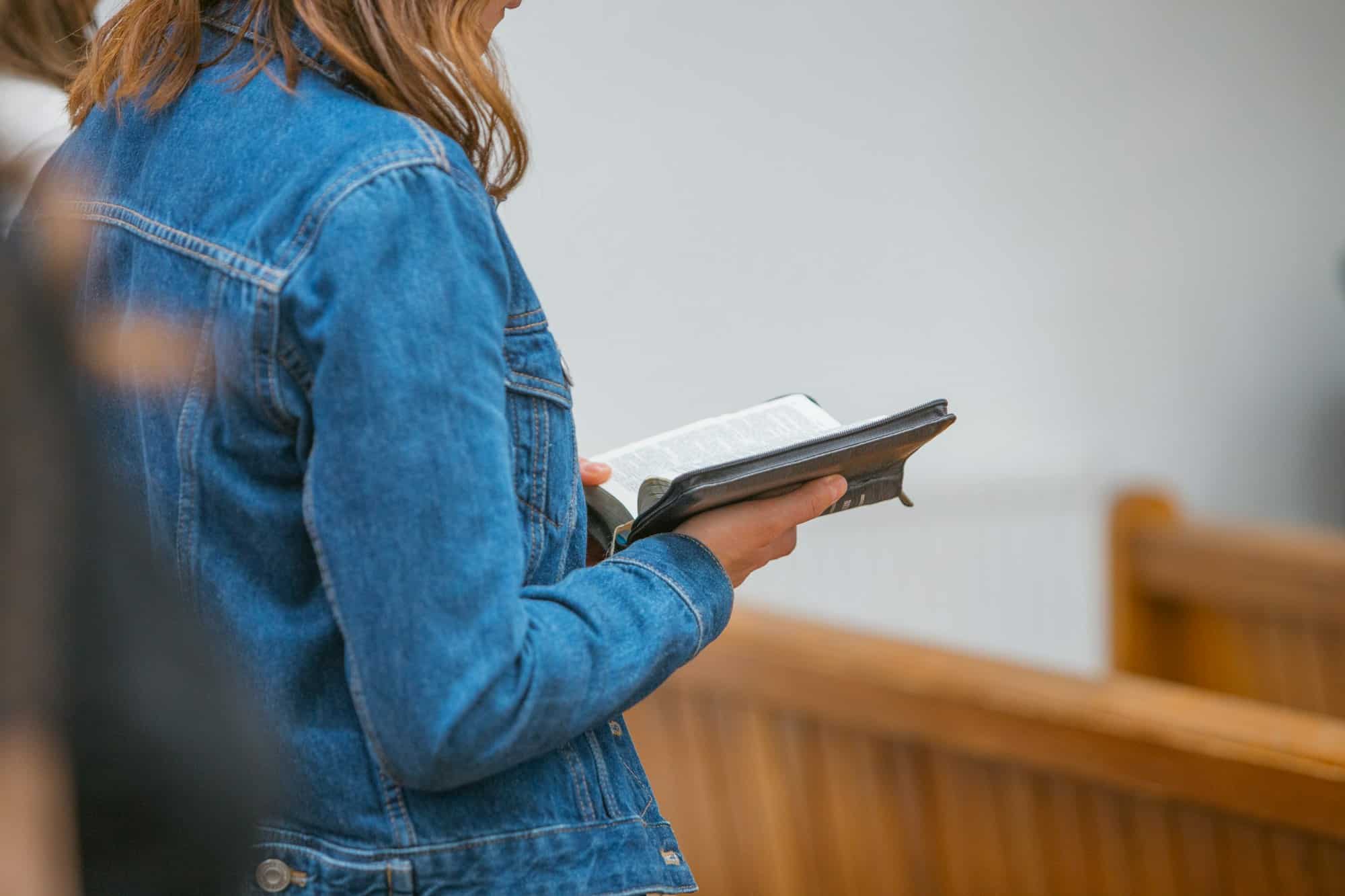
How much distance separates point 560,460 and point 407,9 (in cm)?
24

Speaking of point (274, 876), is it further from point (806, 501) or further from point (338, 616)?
point (806, 501)

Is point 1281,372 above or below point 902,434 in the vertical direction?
below

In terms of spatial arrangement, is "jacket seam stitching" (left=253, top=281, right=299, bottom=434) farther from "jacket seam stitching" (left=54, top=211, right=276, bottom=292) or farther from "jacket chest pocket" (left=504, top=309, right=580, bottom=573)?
"jacket chest pocket" (left=504, top=309, right=580, bottom=573)

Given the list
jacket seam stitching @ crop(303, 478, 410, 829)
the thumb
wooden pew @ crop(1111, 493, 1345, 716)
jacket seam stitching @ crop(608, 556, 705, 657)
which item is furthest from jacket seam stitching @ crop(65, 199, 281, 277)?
wooden pew @ crop(1111, 493, 1345, 716)

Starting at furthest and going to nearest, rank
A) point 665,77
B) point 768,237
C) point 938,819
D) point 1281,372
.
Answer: point 1281,372 < point 768,237 < point 665,77 < point 938,819

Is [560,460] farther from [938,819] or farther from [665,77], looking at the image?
[665,77]

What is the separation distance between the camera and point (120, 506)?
393 mm

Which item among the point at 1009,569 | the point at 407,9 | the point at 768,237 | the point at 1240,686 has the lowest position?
the point at 1240,686

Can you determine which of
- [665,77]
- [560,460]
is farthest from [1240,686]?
[560,460]

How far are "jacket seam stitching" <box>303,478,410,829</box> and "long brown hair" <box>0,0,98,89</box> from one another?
534 millimetres

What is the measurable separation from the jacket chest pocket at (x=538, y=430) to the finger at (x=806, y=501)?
15cm

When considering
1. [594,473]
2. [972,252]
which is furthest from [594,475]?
[972,252]

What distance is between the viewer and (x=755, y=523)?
78cm

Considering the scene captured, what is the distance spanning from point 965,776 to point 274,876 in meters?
1.25
